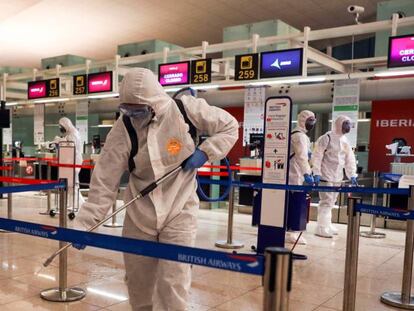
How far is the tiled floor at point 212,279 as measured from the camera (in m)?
3.47

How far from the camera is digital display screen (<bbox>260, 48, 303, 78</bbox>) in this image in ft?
22.7

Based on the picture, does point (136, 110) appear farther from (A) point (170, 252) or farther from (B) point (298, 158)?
(B) point (298, 158)

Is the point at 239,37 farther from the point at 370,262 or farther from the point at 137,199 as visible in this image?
the point at 137,199

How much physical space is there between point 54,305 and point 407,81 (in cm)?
664

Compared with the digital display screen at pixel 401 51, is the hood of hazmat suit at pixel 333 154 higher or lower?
lower

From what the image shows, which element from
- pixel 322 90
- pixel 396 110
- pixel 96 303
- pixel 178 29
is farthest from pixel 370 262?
pixel 178 29

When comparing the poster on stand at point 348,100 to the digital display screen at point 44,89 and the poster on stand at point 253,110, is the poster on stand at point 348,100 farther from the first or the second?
the digital display screen at point 44,89

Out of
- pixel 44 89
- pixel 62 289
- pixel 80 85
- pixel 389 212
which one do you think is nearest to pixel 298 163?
Result: pixel 389 212

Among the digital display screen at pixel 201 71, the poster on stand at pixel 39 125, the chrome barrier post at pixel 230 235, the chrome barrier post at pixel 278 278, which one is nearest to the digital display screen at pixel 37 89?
the poster on stand at pixel 39 125

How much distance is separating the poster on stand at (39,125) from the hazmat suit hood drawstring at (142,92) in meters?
11.3

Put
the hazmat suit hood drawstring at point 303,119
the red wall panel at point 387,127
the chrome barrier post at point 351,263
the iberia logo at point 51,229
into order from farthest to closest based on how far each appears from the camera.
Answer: the red wall panel at point 387,127 < the hazmat suit hood drawstring at point 303,119 < the chrome barrier post at point 351,263 < the iberia logo at point 51,229

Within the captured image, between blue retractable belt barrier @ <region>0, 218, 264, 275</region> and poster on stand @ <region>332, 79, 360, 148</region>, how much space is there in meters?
6.42

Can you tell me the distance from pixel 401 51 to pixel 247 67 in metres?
2.50

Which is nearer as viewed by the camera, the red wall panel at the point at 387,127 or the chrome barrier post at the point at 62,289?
the chrome barrier post at the point at 62,289
